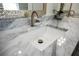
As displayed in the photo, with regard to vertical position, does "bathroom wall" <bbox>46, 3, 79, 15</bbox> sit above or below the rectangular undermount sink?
above

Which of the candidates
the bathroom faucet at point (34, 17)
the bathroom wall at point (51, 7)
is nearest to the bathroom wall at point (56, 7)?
the bathroom wall at point (51, 7)

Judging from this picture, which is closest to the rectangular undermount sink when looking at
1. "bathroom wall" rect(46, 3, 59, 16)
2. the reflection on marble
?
the reflection on marble

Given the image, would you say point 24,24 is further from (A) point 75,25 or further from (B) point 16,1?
(A) point 75,25

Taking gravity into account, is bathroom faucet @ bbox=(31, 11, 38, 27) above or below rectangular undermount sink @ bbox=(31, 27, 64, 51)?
above

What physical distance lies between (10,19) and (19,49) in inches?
10.8

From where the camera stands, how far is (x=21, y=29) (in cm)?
83

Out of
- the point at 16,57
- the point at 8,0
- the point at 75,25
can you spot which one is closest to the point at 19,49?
the point at 16,57

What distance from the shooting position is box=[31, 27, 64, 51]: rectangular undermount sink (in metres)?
0.81

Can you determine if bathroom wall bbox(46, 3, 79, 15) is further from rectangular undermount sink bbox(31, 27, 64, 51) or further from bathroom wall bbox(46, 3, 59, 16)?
rectangular undermount sink bbox(31, 27, 64, 51)

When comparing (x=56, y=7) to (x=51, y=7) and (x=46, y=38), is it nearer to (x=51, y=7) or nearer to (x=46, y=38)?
(x=51, y=7)

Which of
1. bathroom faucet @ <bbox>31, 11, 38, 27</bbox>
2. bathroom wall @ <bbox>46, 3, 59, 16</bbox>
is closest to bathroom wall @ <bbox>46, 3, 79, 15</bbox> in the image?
bathroom wall @ <bbox>46, 3, 59, 16</bbox>

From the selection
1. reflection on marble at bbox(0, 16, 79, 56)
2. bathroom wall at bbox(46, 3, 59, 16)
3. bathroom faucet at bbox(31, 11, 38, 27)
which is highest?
bathroom wall at bbox(46, 3, 59, 16)

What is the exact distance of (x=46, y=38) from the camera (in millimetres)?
836

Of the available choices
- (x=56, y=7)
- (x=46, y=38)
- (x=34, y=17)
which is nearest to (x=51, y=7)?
(x=56, y=7)
